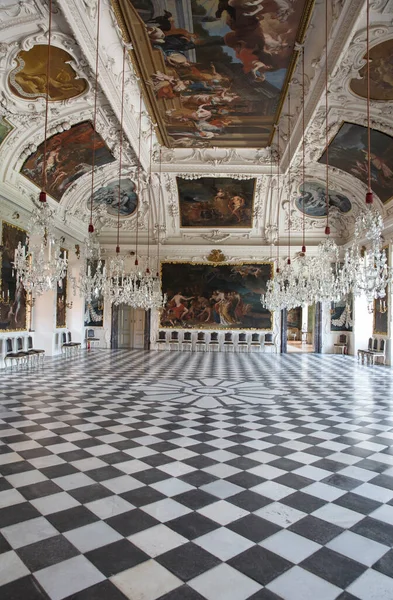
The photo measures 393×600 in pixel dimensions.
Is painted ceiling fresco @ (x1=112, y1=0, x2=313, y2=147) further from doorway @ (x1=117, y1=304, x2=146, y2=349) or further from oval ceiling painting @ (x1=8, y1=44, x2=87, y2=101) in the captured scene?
doorway @ (x1=117, y1=304, x2=146, y2=349)

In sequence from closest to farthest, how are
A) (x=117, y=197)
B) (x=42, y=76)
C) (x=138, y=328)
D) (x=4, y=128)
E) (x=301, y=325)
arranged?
(x=42, y=76) → (x=4, y=128) → (x=117, y=197) → (x=138, y=328) → (x=301, y=325)

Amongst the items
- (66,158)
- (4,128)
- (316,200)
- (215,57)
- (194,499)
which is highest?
(215,57)

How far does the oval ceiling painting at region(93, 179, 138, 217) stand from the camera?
19.9 meters

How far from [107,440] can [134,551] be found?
303 cm

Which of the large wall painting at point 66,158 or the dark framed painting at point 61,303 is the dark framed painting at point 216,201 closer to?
the large wall painting at point 66,158

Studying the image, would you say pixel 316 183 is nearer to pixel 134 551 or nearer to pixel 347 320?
pixel 347 320

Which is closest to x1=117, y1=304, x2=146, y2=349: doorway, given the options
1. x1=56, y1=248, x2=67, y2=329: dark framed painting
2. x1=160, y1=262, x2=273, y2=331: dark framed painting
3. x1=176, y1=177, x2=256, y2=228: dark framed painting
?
x1=160, y1=262, x2=273, y2=331: dark framed painting

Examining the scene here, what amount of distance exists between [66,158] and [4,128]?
307 cm

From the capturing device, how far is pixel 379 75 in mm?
10070

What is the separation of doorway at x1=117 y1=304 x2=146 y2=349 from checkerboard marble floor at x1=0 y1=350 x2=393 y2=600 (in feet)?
46.9

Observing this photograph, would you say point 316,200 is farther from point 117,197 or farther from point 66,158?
point 66,158

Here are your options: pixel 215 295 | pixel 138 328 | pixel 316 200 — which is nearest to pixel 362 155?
pixel 316 200

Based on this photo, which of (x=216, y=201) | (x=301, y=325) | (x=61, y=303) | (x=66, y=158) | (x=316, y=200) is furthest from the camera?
(x=301, y=325)

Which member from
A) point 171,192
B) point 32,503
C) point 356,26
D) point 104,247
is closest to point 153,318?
point 104,247
